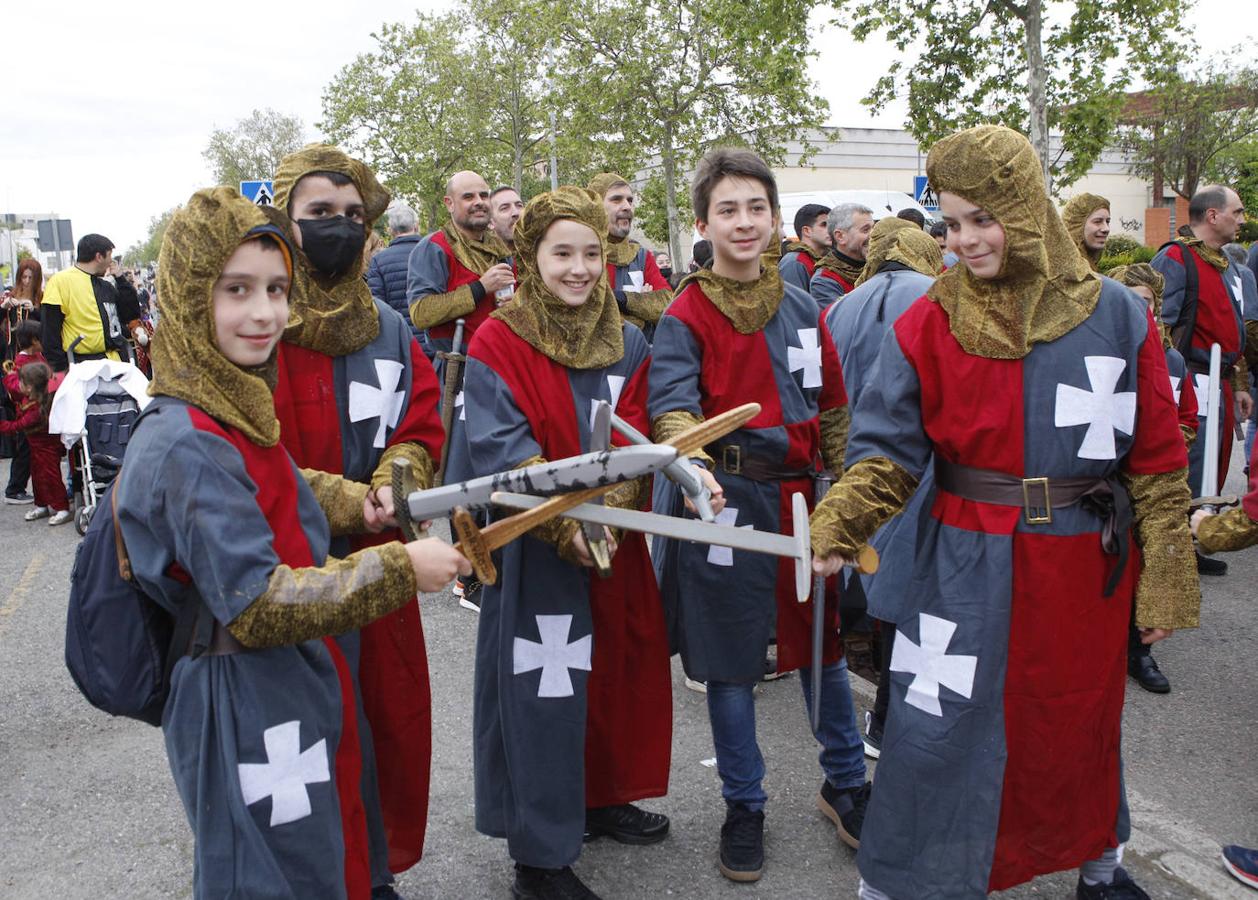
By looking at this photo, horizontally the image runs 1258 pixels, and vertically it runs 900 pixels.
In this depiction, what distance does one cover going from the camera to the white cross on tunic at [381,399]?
2842 millimetres

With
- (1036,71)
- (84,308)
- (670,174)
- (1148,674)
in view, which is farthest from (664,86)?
(1148,674)

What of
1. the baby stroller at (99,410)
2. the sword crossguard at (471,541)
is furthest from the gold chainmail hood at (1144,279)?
the baby stroller at (99,410)

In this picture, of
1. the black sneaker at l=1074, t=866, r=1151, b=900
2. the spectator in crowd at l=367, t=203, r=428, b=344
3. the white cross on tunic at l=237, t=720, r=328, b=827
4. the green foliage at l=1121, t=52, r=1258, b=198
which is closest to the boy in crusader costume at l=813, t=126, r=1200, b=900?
the black sneaker at l=1074, t=866, r=1151, b=900

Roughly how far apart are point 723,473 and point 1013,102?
1264cm

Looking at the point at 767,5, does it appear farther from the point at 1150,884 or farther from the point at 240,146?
the point at 240,146

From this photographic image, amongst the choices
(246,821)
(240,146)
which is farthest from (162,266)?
(240,146)

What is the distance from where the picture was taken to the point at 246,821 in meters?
2.02

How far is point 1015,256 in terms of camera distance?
2.50 meters

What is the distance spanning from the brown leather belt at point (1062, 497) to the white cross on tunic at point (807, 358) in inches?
33.2

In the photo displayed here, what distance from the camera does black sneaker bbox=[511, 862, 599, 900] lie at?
304 cm

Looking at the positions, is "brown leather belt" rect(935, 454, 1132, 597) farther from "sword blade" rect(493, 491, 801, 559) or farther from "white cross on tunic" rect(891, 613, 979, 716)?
"sword blade" rect(493, 491, 801, 559)

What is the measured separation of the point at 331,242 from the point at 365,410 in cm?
45

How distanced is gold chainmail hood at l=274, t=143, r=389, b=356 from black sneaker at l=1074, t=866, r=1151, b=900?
2.40m

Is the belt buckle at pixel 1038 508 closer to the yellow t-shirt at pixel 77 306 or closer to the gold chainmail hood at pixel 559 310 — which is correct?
the gold chainmail hood at pixel 559 310
